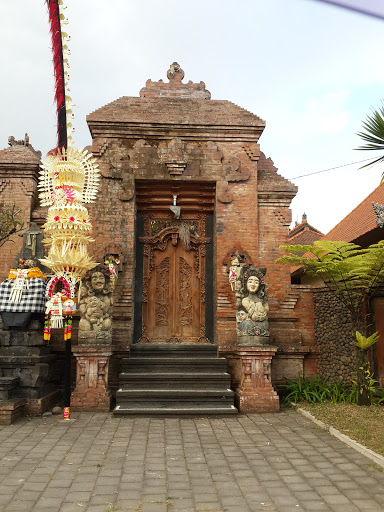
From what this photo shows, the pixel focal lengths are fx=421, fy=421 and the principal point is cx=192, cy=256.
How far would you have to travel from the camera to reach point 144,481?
4219 mm

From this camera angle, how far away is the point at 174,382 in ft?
25.9

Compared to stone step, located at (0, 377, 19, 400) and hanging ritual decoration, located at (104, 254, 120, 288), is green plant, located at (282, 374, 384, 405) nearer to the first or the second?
hanging ritual decoration, located at (104, 254, 120, 288)

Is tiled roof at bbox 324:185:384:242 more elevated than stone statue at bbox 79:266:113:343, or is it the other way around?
tiled roof at bbox 324:185:384:242

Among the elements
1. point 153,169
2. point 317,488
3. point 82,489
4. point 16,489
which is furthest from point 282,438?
point 153,169

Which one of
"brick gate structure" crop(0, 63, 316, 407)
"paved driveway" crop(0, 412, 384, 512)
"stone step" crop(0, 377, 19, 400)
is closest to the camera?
"paved driveway" crop(0, 412, 384, 512)

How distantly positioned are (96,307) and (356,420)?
4840mm

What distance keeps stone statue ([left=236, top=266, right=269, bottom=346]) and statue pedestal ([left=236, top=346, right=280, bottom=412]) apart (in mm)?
217

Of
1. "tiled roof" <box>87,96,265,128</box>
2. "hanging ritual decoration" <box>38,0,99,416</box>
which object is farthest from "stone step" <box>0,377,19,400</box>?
"tiled roof" <box>87,96,265,128</box>

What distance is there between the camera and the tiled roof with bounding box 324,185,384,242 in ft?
33.0

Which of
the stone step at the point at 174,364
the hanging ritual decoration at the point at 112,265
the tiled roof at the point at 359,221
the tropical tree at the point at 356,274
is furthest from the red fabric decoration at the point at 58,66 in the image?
the tiled roof at the point at 359,221

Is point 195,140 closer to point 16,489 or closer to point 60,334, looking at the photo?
point 60,334

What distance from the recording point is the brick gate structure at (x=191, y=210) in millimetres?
9195

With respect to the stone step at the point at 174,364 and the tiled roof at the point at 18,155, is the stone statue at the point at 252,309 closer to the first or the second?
the stone step at the point at 174,364

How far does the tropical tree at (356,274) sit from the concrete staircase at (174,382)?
8.05 ft
